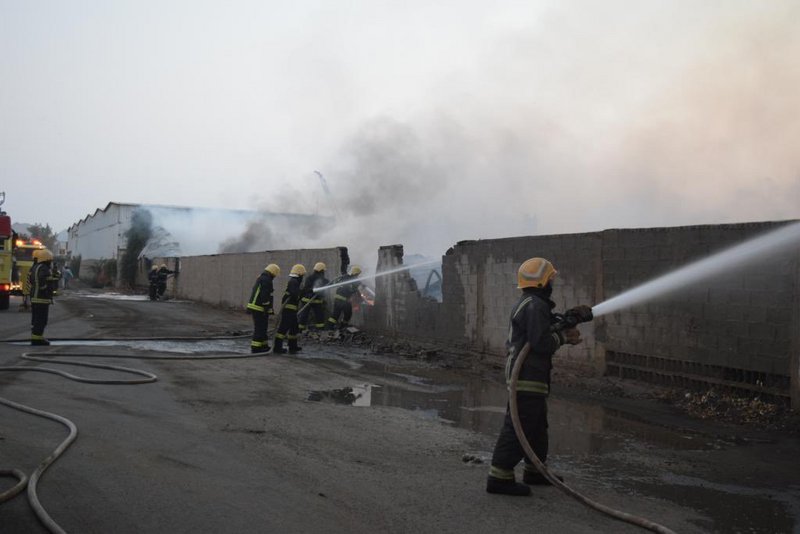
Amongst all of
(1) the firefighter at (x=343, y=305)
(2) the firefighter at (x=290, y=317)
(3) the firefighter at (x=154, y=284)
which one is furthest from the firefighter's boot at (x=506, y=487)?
(3) the firefighter at (x=154, y=284)

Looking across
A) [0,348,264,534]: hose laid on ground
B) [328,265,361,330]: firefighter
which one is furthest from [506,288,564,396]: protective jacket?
[328,265,361,330]: firefighter

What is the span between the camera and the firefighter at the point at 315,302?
1420 centimetres

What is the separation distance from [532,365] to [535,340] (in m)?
0.18

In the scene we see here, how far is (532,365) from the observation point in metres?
4.42

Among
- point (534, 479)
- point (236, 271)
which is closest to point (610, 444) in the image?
point (534, 479)

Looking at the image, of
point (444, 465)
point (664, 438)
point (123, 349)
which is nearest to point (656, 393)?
point (664, 438)

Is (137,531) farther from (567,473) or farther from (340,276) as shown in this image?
(340,276)

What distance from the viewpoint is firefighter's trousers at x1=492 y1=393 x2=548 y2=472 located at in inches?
169

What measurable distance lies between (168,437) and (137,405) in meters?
1.48

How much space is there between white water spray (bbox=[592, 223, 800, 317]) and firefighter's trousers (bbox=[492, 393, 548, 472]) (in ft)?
6.69

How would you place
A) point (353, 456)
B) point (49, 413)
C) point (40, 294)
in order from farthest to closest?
point (40, 294) → point (49, 413) → point (353, 456)

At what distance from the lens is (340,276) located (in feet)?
50.5

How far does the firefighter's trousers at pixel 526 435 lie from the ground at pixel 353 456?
232 millimetres

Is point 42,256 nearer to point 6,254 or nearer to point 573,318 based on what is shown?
point 6,254
